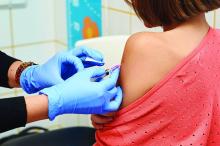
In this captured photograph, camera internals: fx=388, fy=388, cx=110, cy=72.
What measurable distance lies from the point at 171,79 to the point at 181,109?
0.28 feet

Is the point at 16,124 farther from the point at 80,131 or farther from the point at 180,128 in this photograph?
the point at 80,131

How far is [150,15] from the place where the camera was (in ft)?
3.23

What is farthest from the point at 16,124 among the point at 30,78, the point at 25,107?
the point at 30,78

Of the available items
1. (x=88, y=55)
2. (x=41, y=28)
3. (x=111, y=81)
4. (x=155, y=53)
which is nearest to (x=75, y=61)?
(x=88, y=55)

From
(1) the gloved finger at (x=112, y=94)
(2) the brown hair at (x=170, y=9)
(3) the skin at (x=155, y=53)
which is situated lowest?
(1) the gloved finger at (x=112, y=94)

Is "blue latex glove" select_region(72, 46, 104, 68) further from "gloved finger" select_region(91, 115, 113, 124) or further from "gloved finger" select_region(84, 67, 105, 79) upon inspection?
"gloved finger" select_region(91, 115, 113, 124)

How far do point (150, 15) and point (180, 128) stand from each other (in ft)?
0.97

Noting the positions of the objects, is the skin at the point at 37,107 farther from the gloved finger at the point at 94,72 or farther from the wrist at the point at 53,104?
the gloved finger at the point at 94,72

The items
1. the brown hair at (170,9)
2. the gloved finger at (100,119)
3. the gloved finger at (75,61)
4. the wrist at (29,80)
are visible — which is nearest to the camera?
the brown hair at (170,9)

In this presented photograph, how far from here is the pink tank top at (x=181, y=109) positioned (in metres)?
0.95

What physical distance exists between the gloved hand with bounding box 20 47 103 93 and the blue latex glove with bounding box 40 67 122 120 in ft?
0.39

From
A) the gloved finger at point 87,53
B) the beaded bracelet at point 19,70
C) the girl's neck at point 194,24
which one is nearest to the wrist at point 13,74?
the beaded bracelet at point 19,70

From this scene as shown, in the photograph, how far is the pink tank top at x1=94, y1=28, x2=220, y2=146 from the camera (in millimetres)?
948

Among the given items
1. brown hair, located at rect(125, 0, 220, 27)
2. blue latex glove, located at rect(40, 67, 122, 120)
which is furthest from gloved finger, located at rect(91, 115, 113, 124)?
brown hair, located at rect(125, 0, 220, 27)
